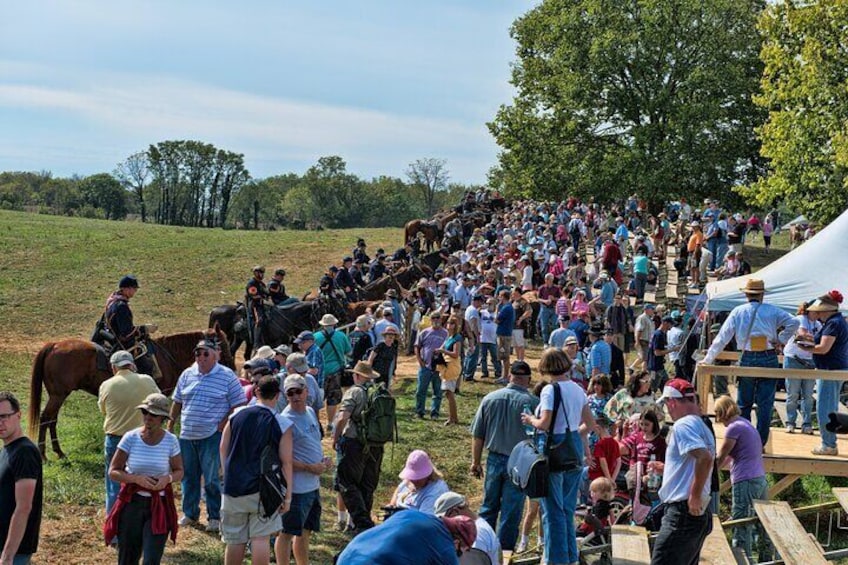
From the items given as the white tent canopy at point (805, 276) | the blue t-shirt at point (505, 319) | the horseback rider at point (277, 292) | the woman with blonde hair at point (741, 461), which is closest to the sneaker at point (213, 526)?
the woman with blonde hair at point (741, 461)

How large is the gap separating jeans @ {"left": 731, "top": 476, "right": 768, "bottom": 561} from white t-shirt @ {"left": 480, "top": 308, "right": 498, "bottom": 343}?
9.46 m

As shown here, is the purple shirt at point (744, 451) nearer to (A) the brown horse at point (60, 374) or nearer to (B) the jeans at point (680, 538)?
(B) the jeans at point (680, 538)

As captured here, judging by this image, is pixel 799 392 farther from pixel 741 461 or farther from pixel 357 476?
pixel 357 476

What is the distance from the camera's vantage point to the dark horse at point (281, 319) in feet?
62.7

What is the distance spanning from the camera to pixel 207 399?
28.9ft

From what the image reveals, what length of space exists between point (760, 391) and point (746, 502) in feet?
7.33

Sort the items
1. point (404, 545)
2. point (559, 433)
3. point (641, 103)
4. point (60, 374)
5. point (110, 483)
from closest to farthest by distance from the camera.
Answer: point (404, 545), point (559, 433), point (110, 483), point (60, 374), point (641, 103)

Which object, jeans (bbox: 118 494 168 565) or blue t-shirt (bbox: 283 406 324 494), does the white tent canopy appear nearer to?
blue t-shirt (bbox: 283 406 324 494)

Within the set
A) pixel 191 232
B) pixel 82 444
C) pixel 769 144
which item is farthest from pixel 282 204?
pixel 82 444

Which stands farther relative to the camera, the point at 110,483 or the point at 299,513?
the point at 110,483

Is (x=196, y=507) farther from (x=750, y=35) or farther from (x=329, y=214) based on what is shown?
(x=329, y=214)

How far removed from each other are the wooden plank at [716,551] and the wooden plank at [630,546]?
446 millimetres

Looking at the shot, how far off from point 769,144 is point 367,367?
2514cm

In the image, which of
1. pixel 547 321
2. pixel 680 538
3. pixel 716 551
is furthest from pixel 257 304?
pixel 680 538
